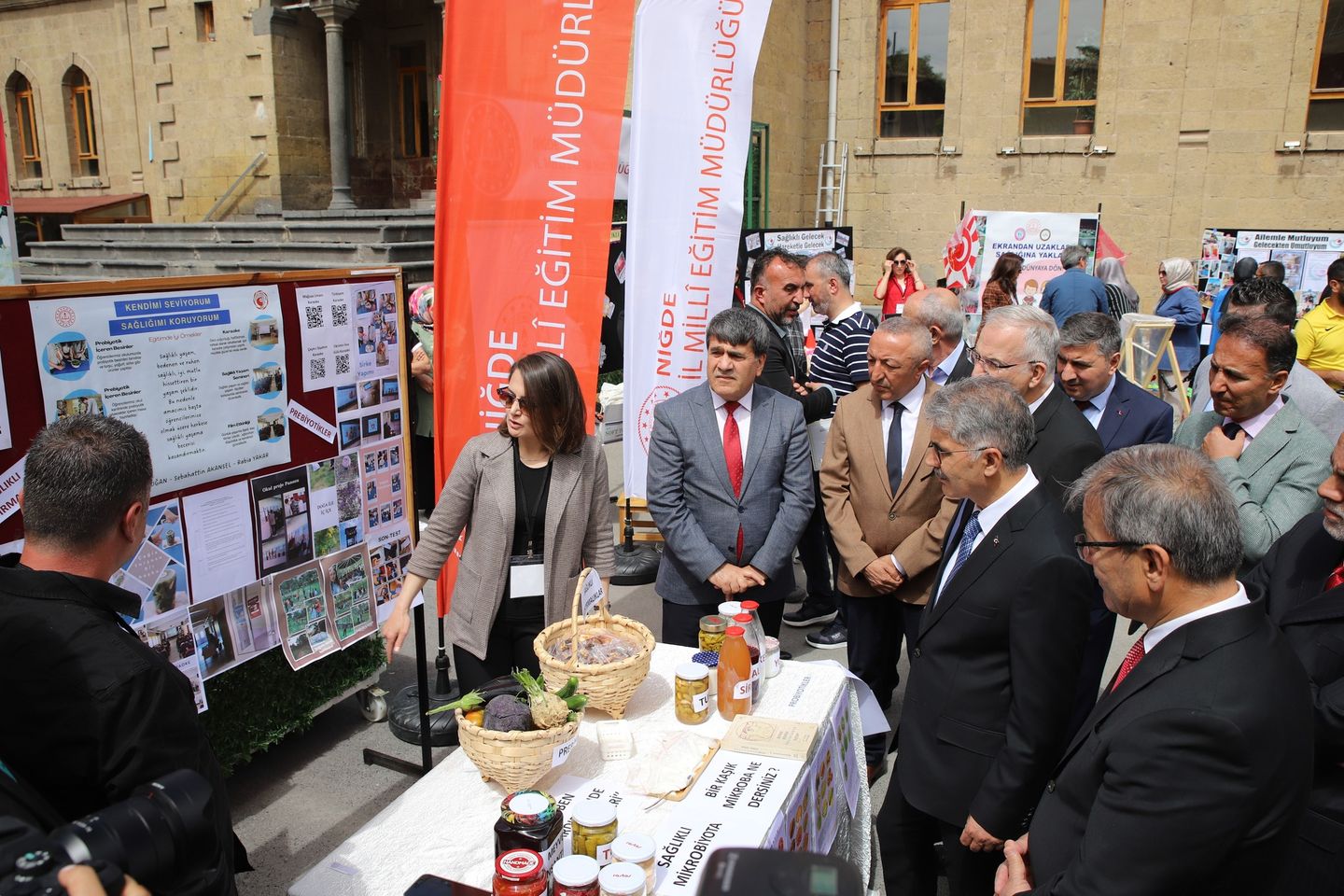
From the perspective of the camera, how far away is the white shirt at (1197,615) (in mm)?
1630

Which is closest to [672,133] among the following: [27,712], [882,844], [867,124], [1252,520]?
[1252,520]

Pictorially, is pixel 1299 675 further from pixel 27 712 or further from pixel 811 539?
pixel 811 539

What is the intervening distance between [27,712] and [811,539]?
13.2 feet

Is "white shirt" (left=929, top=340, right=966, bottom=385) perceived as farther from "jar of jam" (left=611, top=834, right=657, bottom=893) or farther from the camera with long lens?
the camera with long lens

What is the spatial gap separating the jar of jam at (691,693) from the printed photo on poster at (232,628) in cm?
168

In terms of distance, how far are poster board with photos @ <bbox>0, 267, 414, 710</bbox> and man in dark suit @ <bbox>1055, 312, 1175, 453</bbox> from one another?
2.76 metres

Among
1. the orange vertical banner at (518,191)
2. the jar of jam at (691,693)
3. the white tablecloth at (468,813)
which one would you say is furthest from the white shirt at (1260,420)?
the orange vertical banner at (518,191)

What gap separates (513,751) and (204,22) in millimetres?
18015

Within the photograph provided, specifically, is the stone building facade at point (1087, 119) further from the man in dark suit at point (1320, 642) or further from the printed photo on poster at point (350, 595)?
the man in dark suit at point (1320, 642)

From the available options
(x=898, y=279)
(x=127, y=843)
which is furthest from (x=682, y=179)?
(x=898, y=279)

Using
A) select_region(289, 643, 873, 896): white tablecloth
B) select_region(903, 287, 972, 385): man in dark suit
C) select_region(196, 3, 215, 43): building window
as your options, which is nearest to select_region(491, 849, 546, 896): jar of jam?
select_region(289, 643, 873, 896): white tablecloth

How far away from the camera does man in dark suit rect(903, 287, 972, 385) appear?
436 cm

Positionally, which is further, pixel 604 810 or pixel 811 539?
pixel 811 539

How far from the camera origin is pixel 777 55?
48.5 ft
